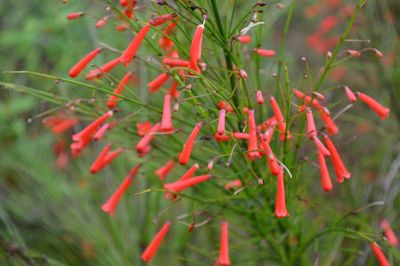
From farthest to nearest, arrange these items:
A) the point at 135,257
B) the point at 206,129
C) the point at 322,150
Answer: the point at 135,257 → the point at 206,129 → the point at 322,150

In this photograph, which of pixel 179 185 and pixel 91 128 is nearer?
pixel 179 185

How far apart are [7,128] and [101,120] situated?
9.00 ft

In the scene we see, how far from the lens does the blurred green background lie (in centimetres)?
351

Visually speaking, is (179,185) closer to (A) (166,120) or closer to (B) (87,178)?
(A) (166,120)

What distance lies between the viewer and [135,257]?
3.58m

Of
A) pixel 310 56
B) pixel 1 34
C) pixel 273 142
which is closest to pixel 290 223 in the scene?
pixel 273 142

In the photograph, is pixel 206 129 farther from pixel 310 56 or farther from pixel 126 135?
pixel 310 56

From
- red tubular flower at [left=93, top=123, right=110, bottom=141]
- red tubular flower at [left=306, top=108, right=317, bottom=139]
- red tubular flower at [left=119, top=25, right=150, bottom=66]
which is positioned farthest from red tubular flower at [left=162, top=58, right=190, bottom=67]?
red tubular flower at [left=306, top=108, right=317, bottom=139]

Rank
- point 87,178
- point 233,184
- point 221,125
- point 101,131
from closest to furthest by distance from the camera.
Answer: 1. point 221,125
2. point 101,131
3. point 233,184
4. point 87,178

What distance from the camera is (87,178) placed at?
4.31 metres

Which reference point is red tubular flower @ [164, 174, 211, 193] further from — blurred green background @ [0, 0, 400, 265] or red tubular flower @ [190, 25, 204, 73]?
blurred green background @ [0, 0, 400, 265]

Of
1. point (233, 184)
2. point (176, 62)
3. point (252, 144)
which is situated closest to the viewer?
point (252, 144)

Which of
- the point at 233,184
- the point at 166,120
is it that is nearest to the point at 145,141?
the point at 166,120

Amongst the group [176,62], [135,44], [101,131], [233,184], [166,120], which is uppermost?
[135,44]
